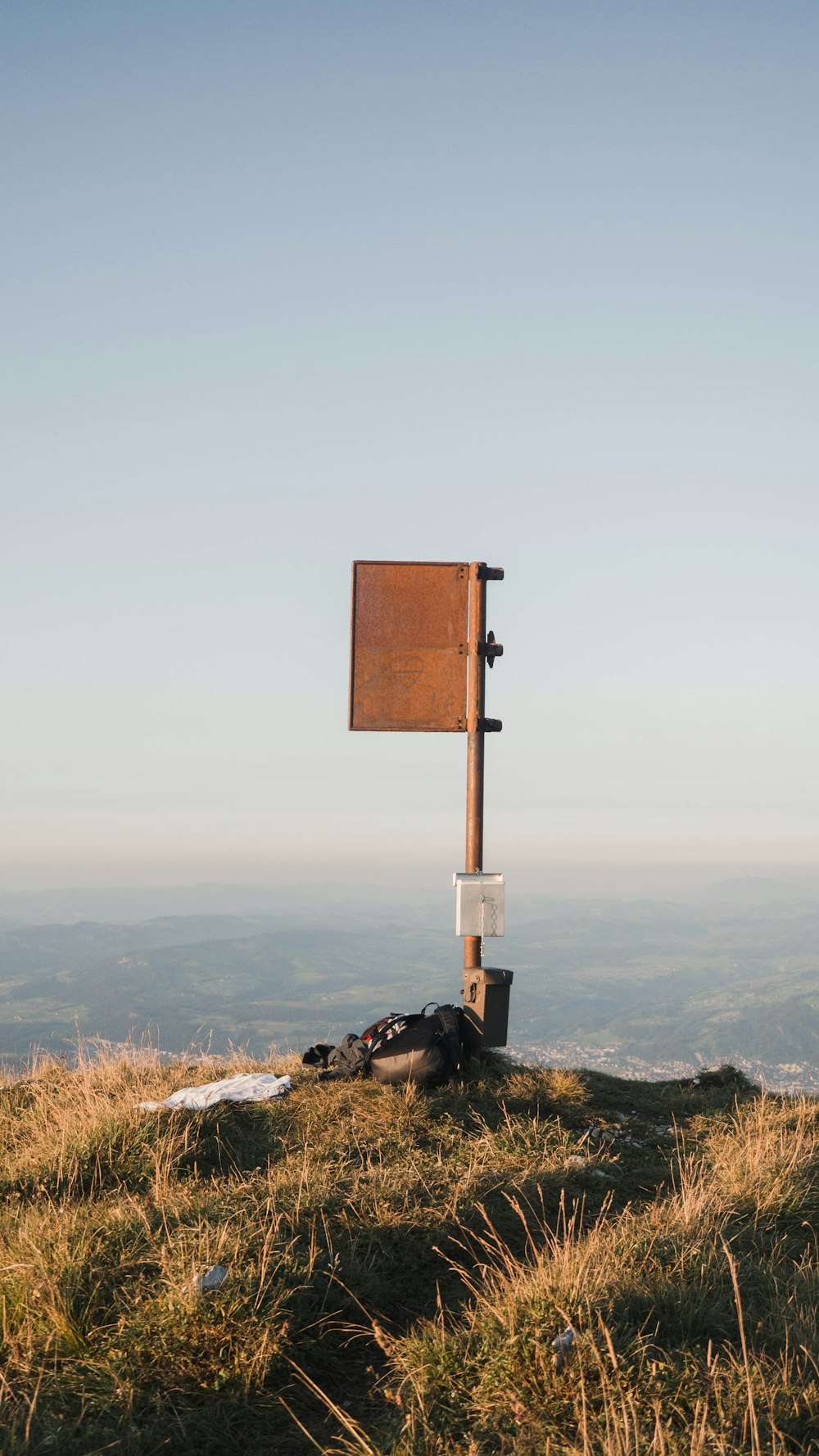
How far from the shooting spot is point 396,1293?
4734 millimetres

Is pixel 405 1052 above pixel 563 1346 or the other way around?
the other way around

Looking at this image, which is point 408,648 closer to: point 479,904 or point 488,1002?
point 479,904

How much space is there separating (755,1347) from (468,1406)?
126cm

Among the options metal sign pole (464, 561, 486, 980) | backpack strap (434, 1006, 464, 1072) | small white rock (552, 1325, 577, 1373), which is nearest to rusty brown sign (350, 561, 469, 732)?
metal sign pole (464, 561, 486, 980)

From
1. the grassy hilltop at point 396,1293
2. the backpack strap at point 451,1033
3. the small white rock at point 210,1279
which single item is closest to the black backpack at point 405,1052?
the backpack strap at point 451,1033

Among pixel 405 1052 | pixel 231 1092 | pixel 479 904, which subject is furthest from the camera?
pixel 479 904

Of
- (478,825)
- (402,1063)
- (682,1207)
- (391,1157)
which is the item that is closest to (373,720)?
(478,825)

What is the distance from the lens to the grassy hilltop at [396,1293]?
11.2ft

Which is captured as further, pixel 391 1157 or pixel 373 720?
pixel 373 720

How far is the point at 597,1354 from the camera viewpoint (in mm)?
3514

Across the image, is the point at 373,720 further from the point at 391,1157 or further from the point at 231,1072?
the point at 391,1157

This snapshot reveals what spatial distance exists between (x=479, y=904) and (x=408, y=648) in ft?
9.79

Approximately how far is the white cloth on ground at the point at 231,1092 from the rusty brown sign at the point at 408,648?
160 inches

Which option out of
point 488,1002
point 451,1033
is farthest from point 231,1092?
point 488,1002
